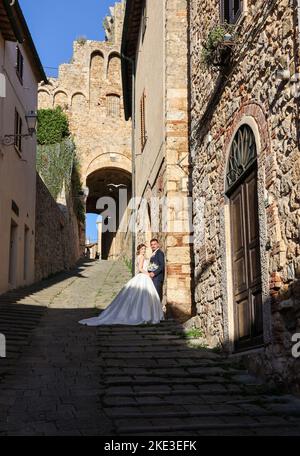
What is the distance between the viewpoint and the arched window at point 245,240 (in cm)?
639

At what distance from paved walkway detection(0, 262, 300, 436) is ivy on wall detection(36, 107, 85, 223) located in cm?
1437

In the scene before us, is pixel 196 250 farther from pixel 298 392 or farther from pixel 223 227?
pixel 298 392

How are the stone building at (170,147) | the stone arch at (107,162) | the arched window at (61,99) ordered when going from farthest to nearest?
the arched window at (61,99) < the stone arch at (107,162) < the stone building at (170,147)

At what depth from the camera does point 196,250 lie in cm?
898

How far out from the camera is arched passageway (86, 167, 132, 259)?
32.0 metres

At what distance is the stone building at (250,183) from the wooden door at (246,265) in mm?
11

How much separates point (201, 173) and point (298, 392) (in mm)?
4461

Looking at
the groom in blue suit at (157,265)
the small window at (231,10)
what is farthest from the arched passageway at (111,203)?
the small window at (231,10)

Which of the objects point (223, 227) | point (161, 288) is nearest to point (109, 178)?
point (161, 288)

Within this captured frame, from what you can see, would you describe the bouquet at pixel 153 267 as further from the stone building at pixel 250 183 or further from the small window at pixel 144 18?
the small window at pixel 144 18

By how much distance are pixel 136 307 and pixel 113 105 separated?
79.8 ft

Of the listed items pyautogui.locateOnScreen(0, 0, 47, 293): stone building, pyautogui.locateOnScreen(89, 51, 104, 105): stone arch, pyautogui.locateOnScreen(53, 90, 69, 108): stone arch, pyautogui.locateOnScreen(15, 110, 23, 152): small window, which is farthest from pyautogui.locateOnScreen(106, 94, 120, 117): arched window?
pyautogui.locateOnScreen(15, 110, 23, 152): small window

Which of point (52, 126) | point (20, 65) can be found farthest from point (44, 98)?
point (20, 65)

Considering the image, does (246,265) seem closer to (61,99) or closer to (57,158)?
(57,158)
